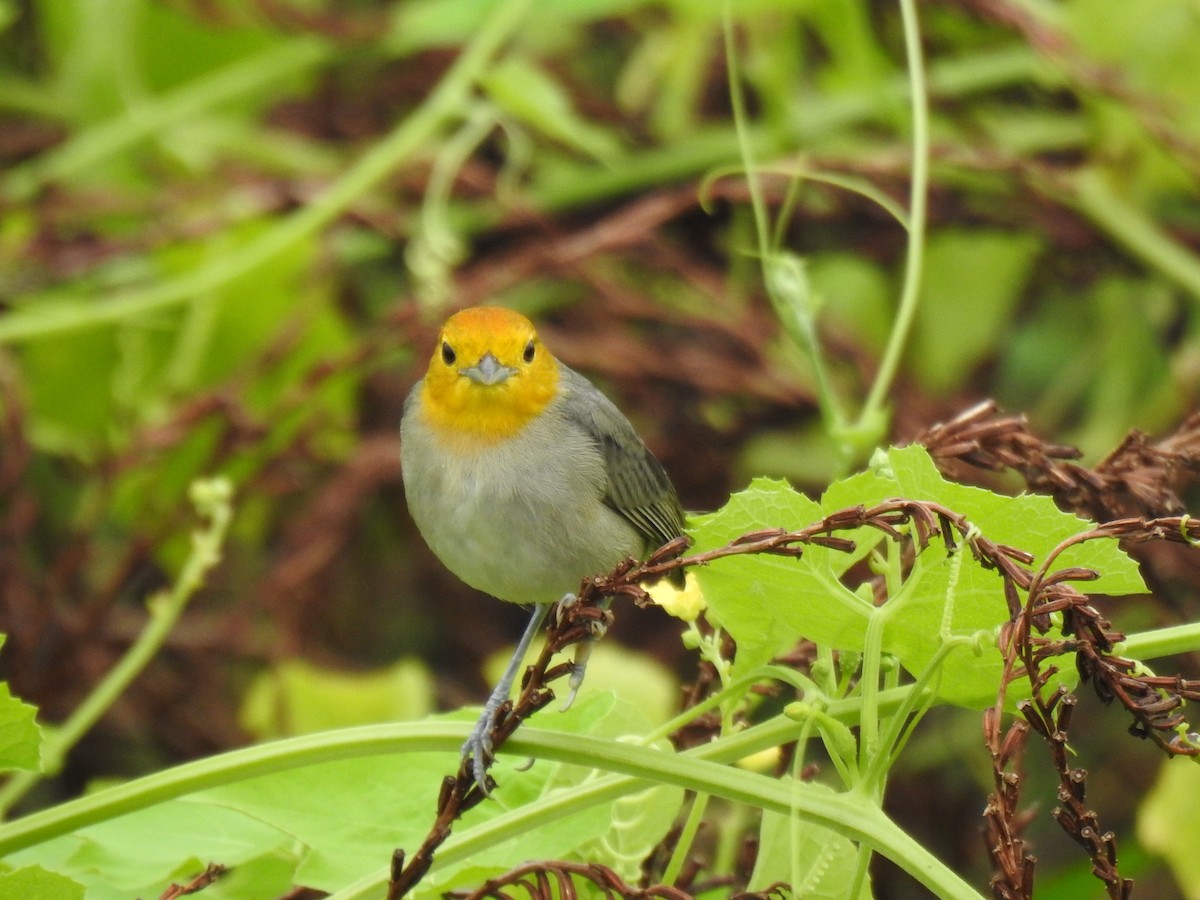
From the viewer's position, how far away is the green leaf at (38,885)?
1.69m

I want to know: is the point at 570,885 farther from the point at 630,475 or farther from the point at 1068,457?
the point at 630,475

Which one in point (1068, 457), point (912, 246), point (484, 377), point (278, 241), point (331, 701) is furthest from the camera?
point (278, 241)

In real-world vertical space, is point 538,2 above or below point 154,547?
above

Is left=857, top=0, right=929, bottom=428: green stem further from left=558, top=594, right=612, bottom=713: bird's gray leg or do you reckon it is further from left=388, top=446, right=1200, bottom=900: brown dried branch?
left=388, top=446, right=1200, bottom=900: brown dried branch

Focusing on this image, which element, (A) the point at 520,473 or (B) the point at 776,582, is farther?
(A) the point at 520,473

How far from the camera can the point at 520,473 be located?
2580mm

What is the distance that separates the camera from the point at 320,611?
4.61m

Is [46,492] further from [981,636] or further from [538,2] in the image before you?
[981,636]

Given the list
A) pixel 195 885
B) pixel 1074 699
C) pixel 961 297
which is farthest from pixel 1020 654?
pixel 961 297

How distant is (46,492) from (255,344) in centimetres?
78

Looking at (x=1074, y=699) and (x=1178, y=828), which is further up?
(x=1074, y=699)

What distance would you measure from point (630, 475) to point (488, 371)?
303mm

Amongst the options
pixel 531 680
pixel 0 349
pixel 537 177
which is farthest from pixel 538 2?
pixel 531 680

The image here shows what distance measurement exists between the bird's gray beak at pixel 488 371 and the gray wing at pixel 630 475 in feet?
0.51
